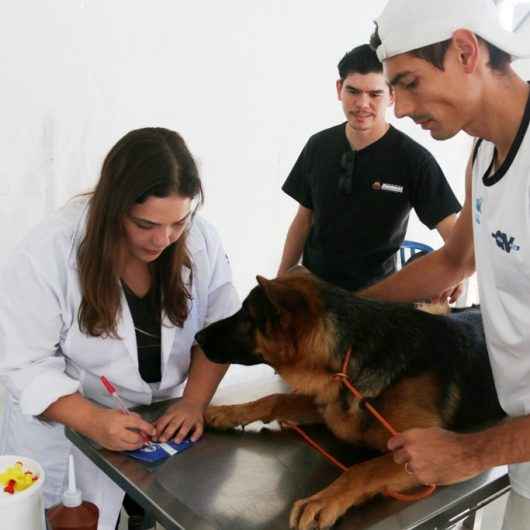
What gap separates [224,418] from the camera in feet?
4.62

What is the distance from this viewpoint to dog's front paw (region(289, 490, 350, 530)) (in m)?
1.05

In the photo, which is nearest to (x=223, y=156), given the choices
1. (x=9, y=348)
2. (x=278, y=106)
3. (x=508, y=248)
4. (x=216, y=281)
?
(x=278, y=106)

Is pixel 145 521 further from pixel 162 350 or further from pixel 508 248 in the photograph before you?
pixel 508 248

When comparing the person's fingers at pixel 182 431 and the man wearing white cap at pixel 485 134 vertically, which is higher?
the man wearing white cap at pixel 485 134

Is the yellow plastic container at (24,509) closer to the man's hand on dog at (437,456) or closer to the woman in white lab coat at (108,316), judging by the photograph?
the woman in white lab coat at (108,316)

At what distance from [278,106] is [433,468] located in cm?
238

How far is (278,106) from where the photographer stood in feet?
10.2

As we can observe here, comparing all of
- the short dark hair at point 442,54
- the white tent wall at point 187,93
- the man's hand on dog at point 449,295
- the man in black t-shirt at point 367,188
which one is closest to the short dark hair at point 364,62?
the man in black t-shirt at point 367,188

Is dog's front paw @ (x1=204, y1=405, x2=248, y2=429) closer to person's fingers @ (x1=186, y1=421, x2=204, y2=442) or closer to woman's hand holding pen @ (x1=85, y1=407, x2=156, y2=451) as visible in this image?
person's fingers @ (x1=186, y1=421, x2=204, y2=442)

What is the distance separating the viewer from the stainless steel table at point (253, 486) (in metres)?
1.08

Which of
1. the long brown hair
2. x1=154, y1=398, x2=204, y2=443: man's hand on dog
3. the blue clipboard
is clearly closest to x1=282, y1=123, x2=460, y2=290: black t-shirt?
the long brown hair

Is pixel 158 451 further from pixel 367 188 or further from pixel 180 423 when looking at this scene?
pixel 367 188

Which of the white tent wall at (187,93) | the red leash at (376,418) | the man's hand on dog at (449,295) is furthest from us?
the white tent wall at (187,93)

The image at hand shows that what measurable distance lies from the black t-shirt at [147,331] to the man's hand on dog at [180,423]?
6.2 inches
